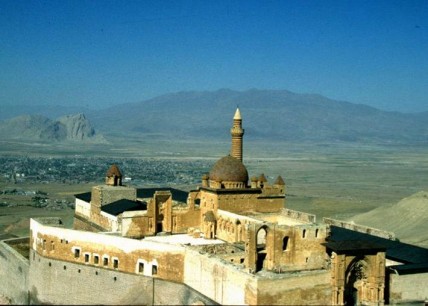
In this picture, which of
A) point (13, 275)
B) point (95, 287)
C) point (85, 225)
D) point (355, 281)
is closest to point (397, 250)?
point (355, 281)

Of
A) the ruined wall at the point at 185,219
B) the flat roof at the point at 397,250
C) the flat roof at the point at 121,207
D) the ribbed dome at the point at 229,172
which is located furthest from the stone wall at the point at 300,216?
the flat roof at the point at 121,207

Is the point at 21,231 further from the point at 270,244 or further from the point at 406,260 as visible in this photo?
the point at 406,260

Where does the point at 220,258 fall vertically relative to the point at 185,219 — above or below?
below

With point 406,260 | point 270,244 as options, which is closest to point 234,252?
point 270,244

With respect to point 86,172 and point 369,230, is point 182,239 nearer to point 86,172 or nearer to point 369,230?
point 369,230

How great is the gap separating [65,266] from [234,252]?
1228 centimetres

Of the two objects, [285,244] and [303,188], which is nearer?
[285,244]

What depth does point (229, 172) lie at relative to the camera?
4478cm

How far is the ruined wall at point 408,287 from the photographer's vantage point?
122 feet

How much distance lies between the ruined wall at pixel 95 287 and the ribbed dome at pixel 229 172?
35.7 feet

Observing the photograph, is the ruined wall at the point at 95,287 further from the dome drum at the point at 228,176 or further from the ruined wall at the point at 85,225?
the dome drum at the point at 228,176

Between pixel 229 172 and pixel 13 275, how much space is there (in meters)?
19.4

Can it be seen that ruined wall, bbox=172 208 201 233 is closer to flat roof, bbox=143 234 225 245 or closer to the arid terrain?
flat roof, bbox=143 234 225 245

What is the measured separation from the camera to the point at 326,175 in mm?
152125
